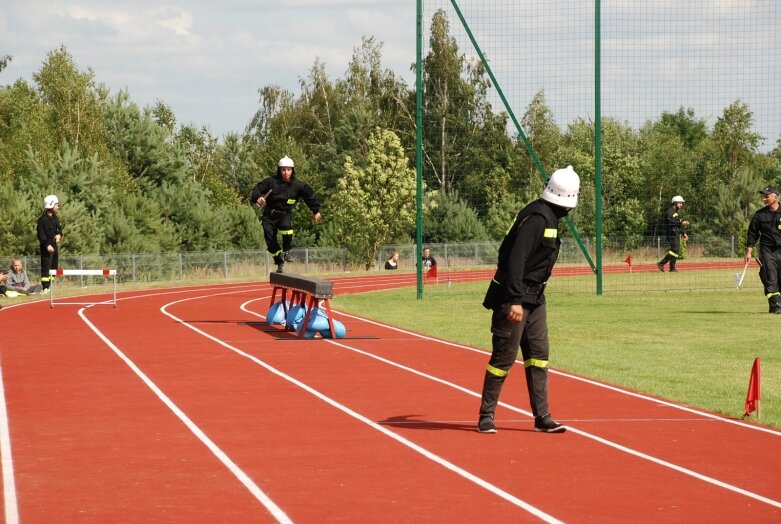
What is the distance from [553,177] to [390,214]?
4202 cm

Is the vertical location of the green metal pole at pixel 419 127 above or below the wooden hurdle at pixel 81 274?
above

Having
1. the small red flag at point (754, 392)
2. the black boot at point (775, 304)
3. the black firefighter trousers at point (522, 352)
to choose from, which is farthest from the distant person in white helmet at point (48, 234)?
the small red flag at point (754, 392)

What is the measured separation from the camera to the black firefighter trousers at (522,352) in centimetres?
1050

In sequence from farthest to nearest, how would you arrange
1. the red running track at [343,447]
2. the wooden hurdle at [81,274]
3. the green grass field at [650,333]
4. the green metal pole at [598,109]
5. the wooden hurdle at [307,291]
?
the green metal pole at [598,109] → the wooden hurdle at [81,274] → the wooden hurdle at [307,291] → the green grass field at [650,333] → the red running track at [343,447]

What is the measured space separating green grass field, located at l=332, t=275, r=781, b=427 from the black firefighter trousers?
6.92 feet

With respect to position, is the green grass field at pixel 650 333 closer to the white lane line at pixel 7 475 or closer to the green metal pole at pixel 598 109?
the green metal pole at pixel 598 109

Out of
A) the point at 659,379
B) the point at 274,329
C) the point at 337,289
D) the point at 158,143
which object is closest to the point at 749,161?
the point at 158,143

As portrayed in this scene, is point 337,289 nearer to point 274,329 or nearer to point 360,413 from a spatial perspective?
point 274,329

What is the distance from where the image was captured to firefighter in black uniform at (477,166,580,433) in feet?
33.7

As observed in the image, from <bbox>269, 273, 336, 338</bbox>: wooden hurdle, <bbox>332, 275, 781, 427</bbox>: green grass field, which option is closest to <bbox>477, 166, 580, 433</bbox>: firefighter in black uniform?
<bbox>332, 275, 781, 427</bbox>: green grass field

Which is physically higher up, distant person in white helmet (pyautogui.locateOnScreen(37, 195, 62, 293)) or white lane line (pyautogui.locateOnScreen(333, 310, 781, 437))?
distant person in white helmet (pyautogui.locateOnScreen(37, 195, 62, 293))

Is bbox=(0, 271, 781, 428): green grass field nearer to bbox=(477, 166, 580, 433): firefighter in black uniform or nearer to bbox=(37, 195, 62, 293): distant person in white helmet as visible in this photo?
bbox=(37, 195, 62, 293): distant person in white helmet

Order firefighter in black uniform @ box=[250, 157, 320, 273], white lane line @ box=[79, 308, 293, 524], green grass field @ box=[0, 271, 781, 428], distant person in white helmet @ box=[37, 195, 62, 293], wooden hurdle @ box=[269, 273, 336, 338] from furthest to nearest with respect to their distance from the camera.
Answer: distant person in white helmet @ box=[37, 195, 62, 293] < firefighter in black uniform @ box=[250, 157, 320, 273] < wooden hurdle @ box=[269, 273, 336, 338] < green grass field @ box=[0, 271, 781, 428] < white lane line @ box=[79, 308, 293, 524]

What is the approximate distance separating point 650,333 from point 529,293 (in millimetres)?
10709
